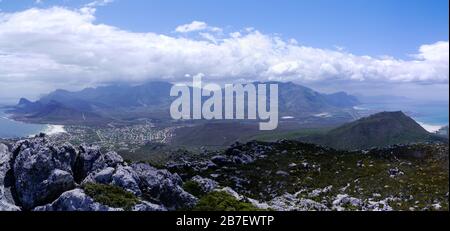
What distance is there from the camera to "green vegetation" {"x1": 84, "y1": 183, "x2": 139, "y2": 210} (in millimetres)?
24609

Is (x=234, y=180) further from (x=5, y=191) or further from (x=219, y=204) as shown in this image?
(x=5, y=191)

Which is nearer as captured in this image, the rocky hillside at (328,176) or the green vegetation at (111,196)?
the green vegetation at (111,196)

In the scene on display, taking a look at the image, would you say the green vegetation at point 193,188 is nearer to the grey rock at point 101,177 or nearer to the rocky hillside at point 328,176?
the rocky hillside at point 328,176

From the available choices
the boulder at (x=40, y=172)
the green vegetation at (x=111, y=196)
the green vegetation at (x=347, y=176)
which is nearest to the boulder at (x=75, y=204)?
the green vegetation at (x=111, y=196)

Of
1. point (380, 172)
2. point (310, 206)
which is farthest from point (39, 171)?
point (380, 172)

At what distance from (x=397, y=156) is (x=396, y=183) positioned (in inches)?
1651

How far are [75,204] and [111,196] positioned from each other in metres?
1.95

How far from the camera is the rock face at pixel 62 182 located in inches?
993

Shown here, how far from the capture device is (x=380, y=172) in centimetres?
7681

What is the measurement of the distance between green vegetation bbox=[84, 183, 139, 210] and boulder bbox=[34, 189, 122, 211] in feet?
1.42

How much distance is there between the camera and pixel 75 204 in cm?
2452

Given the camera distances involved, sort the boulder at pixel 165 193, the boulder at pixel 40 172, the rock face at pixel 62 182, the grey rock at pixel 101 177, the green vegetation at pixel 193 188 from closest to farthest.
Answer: the rock face at pixel 62 182 < the boulder at pixel 40 172 < the boulder at pixel 165 193 < the grey rock at pixel 101 177 < the green vegetation at pixel 193 188

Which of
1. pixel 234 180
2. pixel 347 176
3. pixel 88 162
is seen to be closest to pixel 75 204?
pixel 88 162
